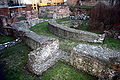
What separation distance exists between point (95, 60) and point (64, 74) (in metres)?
1.38

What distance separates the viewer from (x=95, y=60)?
14.1 ft

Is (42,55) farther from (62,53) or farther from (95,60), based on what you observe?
(95,60)

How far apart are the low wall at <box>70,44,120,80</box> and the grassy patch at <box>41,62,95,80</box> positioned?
25cm

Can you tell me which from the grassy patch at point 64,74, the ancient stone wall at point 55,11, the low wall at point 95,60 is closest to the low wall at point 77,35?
the low wall at point 95,60

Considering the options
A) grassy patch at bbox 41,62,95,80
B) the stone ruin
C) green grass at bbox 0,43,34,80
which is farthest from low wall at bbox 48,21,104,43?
grassy patch at bbox 41,62,95,80

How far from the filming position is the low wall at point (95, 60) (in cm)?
396

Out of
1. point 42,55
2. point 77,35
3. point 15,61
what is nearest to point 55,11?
point 77,35

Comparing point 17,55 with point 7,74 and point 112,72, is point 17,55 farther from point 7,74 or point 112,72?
point 112,72

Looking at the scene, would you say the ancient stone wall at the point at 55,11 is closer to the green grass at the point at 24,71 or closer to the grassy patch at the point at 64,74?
the green grass at the point at 24,71

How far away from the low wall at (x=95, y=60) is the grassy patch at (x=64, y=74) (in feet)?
0.81

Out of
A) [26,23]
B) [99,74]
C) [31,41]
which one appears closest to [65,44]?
[31,41]

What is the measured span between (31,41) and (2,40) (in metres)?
2.73

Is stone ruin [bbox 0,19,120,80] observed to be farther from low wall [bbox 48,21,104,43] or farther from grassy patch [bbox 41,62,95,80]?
low wall [bbox 48,21,104,43]

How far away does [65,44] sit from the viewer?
293 inches
